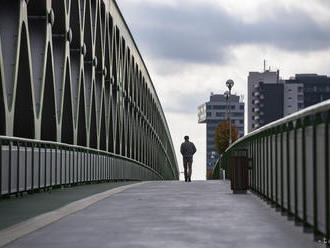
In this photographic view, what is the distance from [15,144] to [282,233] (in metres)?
7.74

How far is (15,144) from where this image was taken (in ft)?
49.0

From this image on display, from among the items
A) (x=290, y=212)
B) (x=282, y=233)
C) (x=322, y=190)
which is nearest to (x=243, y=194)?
(x=290, y=212)

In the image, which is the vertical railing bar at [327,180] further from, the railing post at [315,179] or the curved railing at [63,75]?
the curved railing at [63,75]

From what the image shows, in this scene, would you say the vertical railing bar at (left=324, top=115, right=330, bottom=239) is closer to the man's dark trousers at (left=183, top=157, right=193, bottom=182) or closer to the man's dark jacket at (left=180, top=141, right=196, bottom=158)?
the man's dark jacket at (left=180, top=141, right=196, bottom=158)

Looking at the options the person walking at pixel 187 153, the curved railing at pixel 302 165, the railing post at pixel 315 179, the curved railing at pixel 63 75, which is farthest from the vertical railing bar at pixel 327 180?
the person walking at pixel 187 153

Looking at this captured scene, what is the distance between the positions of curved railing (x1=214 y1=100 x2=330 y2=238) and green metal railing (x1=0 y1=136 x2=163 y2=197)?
5.00m

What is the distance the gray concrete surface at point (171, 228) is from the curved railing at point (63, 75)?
12.1 feet

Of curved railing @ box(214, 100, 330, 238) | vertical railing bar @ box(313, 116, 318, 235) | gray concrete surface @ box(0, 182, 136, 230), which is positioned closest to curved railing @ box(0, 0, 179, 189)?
gray concrete surface @ box(0, 182, 136, 230)

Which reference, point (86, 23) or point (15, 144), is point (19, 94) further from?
point (86, 23)

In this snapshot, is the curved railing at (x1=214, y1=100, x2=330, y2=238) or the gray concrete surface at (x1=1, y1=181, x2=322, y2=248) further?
the gray concrete surface at (x1=1, y1=181, x2=322, y2=248)

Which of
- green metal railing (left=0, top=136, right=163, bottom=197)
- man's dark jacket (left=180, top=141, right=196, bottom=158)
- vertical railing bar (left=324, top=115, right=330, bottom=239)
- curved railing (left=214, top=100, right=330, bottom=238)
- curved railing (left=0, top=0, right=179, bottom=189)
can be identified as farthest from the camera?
man's dark jacket (left=180, top=141, right=196, bottom=158)

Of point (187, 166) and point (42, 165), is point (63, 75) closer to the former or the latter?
point (187, 166)

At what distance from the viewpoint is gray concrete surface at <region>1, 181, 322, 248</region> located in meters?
7.89

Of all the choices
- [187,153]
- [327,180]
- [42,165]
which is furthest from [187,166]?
[327,180]
